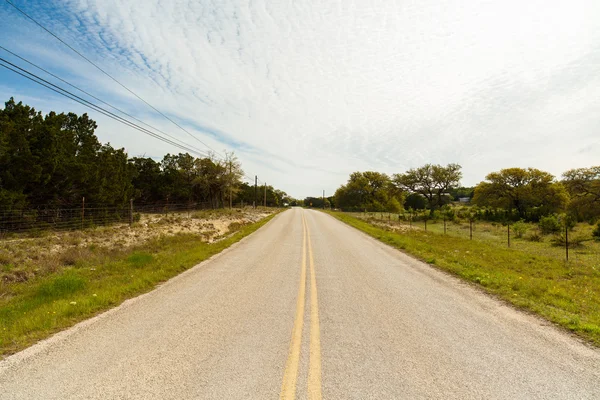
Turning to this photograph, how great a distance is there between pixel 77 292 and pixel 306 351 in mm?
6008

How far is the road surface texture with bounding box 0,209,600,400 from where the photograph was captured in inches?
129

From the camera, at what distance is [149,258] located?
11.1 meters

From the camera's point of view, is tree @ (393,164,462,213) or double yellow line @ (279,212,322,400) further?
tree @ (393,164,462,213)

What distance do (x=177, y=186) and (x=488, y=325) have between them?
181 feet

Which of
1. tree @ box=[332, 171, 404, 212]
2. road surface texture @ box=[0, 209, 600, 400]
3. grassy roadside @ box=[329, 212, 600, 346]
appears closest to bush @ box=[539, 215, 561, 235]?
grassy roadside @ box=[329, 212, 600, 346]

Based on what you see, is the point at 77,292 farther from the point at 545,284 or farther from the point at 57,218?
the point at 57,218

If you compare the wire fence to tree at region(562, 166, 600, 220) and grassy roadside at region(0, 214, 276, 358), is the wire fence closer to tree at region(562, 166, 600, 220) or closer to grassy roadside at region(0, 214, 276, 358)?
grassy roadside at region(0, 214, 276, 358)

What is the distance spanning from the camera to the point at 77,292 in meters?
7.15

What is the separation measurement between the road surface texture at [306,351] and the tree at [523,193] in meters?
47.3

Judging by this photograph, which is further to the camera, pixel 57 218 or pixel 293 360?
pixel 57 218

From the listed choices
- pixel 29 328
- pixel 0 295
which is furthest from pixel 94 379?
pixel 0 295

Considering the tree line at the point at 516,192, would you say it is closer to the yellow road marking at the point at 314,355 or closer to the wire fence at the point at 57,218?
the yellow road marking at the point at 314,355

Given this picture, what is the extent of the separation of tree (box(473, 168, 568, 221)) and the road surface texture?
47.3 metres

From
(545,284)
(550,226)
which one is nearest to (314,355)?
(545,284)
